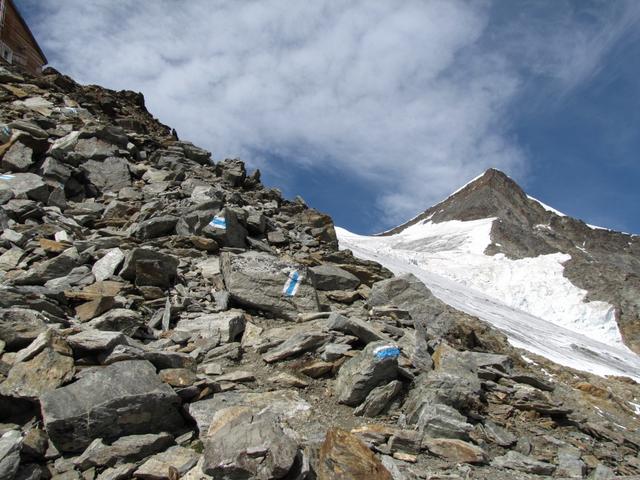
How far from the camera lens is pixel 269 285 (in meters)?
8.05

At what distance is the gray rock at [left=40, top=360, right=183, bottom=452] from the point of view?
397 cm

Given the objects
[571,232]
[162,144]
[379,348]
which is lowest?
[379,348]

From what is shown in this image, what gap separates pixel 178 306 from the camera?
7262 mm

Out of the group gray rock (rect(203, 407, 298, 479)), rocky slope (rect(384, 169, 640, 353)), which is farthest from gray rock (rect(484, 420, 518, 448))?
rocky slope (rect(384, 169, 640, 353))

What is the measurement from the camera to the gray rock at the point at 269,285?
785 centimetres

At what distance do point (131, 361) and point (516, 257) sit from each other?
54980 millimetres

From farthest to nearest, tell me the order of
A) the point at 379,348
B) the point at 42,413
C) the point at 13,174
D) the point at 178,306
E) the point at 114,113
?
the point at 114,113 < the point at 13,174 < the point at 178,306 < the point at 379,348 < the point at 42,413

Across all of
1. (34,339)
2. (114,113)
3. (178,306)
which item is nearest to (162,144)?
(114,113)

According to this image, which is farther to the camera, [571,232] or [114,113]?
[571,232]

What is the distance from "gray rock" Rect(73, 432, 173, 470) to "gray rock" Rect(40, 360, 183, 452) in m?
0.13

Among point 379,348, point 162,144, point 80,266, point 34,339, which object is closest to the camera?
point 34,339

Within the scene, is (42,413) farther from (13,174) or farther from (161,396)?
(13,174)

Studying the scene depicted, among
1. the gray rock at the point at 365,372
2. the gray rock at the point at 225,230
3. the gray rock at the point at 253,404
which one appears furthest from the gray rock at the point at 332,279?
the gray rock at the point at 253,404

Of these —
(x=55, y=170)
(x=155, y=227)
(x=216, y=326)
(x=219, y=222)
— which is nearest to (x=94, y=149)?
(x=55, y=170)
